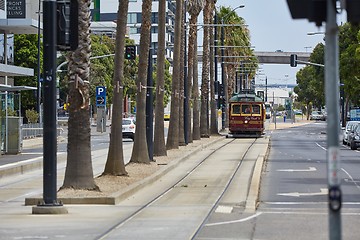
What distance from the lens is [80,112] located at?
864 inches

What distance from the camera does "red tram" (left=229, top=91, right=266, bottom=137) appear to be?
239 feet

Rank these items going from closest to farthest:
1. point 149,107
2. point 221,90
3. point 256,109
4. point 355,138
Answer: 1. point 149,107
2. point 355,138
3. point 256,109
4. point 221,90

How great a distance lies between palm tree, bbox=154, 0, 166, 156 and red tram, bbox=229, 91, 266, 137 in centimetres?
3403

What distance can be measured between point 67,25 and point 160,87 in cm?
1867

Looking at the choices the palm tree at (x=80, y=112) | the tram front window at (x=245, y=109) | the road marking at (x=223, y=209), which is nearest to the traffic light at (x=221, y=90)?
the tram front window at (x=245, y=109)

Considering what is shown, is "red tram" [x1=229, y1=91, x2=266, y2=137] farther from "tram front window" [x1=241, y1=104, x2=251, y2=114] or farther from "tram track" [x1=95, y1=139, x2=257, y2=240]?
"tram track" [x1=95, y1=139, x2=257, y2=240]

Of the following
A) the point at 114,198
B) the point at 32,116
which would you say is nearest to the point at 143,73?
the point at 114,198

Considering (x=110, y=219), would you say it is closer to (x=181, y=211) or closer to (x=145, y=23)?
(x=181, y=211)

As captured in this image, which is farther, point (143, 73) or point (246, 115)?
point (246, 115)

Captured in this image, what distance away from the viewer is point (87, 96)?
21969 mm

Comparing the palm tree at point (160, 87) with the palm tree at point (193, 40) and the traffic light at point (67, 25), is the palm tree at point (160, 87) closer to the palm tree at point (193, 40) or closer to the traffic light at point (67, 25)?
the palm tree at point (193, 40)

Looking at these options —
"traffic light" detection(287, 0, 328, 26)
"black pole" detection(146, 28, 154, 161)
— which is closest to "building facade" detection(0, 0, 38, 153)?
"black pole" detection(146, 28, 154, 161)

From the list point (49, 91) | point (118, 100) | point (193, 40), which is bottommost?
point (118, 100)

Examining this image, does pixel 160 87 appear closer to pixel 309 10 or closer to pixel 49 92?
pixel 49 92
